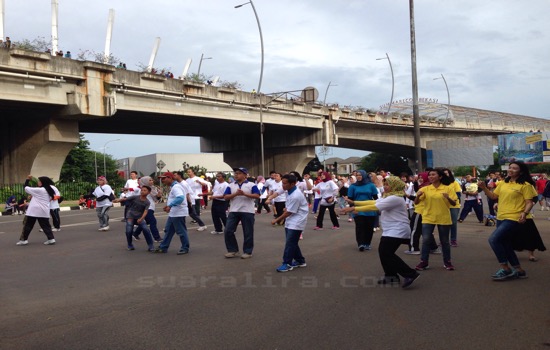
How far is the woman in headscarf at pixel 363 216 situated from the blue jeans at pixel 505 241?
3.15 m

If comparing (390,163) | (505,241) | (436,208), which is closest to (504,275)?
(505,241)

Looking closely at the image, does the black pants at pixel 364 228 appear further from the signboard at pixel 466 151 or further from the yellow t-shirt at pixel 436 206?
the signboard at pixel 466 151

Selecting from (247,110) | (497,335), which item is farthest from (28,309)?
(247,110)

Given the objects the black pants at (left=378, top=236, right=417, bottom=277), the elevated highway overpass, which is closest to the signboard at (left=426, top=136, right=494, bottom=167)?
the elevated highway overpass

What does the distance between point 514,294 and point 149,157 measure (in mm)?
96397

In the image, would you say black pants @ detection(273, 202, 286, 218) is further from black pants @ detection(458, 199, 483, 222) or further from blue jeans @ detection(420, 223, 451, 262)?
blue jeans @ detection(420, 223, 451, 262)

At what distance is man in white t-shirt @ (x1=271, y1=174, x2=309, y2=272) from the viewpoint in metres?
7.72

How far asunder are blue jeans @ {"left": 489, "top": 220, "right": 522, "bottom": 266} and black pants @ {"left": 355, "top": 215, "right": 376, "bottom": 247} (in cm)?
319

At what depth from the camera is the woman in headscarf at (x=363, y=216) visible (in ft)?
32.3

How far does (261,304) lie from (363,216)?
4.52 m

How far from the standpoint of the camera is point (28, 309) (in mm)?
5684

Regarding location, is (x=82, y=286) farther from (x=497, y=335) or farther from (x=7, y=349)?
(x=497, y=335)

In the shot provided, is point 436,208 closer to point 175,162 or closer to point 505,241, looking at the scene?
point 505,241

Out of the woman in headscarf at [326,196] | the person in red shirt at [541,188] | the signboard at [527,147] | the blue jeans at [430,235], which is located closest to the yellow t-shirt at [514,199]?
the blue jeans at [430,235]
